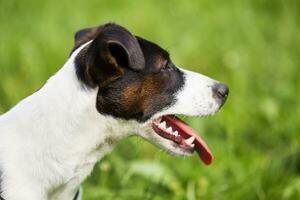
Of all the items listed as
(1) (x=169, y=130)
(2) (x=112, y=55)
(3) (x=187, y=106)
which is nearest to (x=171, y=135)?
(1) (x=169, y=130)

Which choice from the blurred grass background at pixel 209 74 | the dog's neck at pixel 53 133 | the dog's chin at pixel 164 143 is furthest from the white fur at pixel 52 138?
the blurred grass background at pixel 209 74

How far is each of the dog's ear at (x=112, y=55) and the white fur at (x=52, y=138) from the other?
0.09 m

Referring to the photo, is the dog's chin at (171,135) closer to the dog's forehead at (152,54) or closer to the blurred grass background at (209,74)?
the dog's forehead at (152,54)

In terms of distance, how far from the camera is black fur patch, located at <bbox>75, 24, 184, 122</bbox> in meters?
3.43

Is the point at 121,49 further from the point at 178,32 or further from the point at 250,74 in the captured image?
the point at 178,32

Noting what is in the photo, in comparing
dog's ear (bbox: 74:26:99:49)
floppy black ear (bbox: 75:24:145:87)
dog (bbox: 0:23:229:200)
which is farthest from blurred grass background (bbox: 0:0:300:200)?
floppy black ear (bbox: 75:24:145:87)

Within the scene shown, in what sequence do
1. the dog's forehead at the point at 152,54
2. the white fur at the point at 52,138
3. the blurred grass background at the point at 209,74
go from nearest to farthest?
the white fur at the point at 52,138 → the dog's forehead at the point at 152,54 → the blurred grass background at the point at 209,74

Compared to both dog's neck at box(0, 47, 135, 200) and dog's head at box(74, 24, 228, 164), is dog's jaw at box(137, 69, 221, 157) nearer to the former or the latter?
dog's head at box(74, 24, 228, 164)

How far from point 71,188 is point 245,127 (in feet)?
7.94

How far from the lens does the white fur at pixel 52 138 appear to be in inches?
138

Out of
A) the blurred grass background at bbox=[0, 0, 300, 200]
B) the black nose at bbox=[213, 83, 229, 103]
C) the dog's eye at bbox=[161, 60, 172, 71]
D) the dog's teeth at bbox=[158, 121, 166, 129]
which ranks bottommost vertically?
the blurred grass background at bbox=[0, 0, 300, 200]

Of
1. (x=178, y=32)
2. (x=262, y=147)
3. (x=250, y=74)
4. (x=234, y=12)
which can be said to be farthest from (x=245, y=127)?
(x=234, y=12)

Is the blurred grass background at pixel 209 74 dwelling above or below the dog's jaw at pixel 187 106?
below

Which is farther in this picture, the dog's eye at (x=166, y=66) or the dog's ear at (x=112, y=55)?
the dog's eye at (x=166, y=66)
